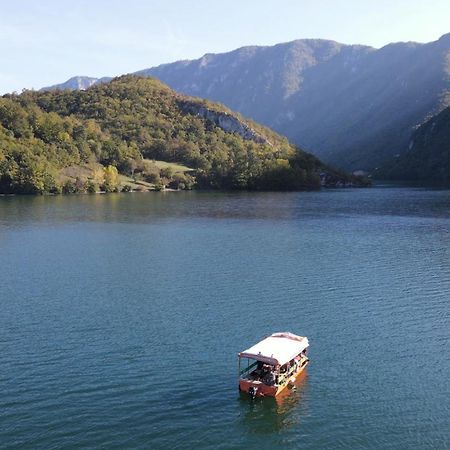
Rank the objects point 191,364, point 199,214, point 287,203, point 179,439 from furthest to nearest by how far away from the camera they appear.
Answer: point 287,203 < point 199,214 < point 191,364 < point 179,439

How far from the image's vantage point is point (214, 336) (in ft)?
158

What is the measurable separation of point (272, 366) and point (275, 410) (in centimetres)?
302

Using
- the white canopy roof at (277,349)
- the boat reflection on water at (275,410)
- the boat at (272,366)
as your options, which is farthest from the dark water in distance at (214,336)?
the white canopy roof at (277,349)

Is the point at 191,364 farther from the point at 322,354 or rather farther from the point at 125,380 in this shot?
the point at 322,354

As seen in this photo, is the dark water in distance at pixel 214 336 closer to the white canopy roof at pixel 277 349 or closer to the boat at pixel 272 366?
the boat at pixel 272 366

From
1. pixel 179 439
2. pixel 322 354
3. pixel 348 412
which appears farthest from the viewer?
pixel 322 354

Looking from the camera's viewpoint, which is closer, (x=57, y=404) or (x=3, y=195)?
(x=57, y=404)

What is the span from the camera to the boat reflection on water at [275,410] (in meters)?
33.9

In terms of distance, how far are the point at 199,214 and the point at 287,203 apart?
42363mm

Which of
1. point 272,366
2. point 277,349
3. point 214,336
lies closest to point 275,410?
point 272,366

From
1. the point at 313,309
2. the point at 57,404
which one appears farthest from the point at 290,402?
the point at 313,309

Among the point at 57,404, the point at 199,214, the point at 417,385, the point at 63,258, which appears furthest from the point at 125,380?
the point at 199,214

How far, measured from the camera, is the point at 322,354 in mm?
44688

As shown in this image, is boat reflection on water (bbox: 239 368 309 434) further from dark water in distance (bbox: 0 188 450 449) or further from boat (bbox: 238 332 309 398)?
boat (bbox: 238 332 309 398)
